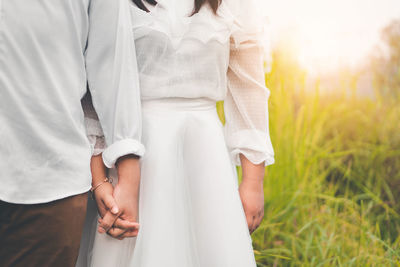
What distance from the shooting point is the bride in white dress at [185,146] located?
3.45ft

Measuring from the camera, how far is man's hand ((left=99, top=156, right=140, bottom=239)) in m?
0.99

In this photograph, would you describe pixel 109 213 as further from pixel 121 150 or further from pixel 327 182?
pixel 327 182

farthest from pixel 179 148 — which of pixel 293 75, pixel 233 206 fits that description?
pixel 293 75

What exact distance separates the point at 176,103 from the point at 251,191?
0.33m

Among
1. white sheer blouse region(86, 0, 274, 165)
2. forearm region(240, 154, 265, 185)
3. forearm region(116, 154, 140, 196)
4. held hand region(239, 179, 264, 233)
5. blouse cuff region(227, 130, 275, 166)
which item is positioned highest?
white sheer blouse region(86, 0, 274, 165)

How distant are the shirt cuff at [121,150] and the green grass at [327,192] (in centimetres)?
85

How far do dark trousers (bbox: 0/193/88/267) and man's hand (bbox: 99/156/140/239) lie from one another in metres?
0.10

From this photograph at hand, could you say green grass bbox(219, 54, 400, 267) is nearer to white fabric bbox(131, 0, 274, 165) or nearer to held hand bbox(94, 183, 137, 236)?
white fabric bbox(131, 0, 274, 165)

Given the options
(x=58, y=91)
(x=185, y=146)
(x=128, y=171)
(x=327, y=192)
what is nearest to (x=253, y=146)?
(x=185, y=146)

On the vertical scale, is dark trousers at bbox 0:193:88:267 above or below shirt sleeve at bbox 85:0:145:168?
below

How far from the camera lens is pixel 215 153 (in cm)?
114

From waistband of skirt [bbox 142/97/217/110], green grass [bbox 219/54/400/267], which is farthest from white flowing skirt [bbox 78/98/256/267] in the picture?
green grass [bbox 219/54/400/267]

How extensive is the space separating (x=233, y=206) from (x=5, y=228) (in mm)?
534

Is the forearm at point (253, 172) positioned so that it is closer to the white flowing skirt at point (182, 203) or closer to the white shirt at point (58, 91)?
the white flowing skirt at point (182, 203)
